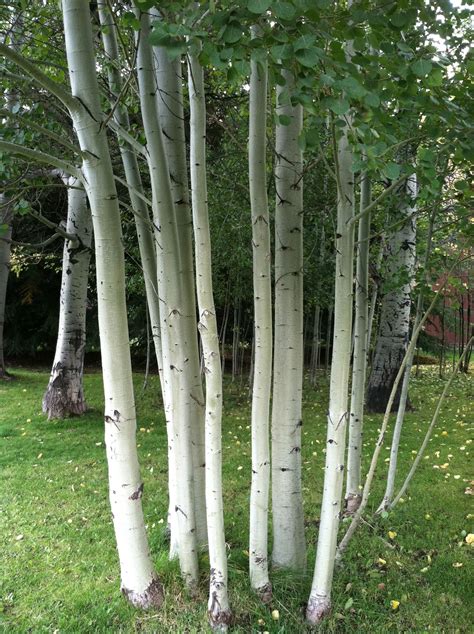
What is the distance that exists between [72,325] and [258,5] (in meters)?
6.80

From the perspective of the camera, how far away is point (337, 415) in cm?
245

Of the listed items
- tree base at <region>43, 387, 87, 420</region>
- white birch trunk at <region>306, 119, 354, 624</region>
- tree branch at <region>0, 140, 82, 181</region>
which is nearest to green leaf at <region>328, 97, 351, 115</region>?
white birch trunk at <region>306, 119, 354, 624</region>

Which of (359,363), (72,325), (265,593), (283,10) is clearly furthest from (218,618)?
(72,325)

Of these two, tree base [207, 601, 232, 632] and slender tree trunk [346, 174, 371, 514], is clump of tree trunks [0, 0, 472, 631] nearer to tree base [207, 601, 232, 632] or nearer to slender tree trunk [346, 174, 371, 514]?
tree base [207, 601, 232, 632]

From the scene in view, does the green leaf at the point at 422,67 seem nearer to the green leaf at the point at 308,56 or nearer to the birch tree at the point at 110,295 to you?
the green leaf at the point at 308,56

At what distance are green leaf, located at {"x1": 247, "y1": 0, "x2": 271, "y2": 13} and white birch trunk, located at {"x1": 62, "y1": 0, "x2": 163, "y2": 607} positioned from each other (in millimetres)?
1196

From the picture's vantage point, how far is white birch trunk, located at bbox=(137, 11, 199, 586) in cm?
258

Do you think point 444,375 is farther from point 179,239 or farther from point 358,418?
point 179,239

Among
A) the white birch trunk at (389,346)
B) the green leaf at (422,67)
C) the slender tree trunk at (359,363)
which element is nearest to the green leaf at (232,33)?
the green leaf at (422,67)

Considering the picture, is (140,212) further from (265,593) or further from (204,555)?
(265,593)

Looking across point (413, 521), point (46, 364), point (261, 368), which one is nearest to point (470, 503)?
point (413, 521)

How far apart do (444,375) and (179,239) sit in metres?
12.0

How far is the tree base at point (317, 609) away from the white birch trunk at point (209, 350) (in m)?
0.45

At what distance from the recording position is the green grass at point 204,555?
255 cm
